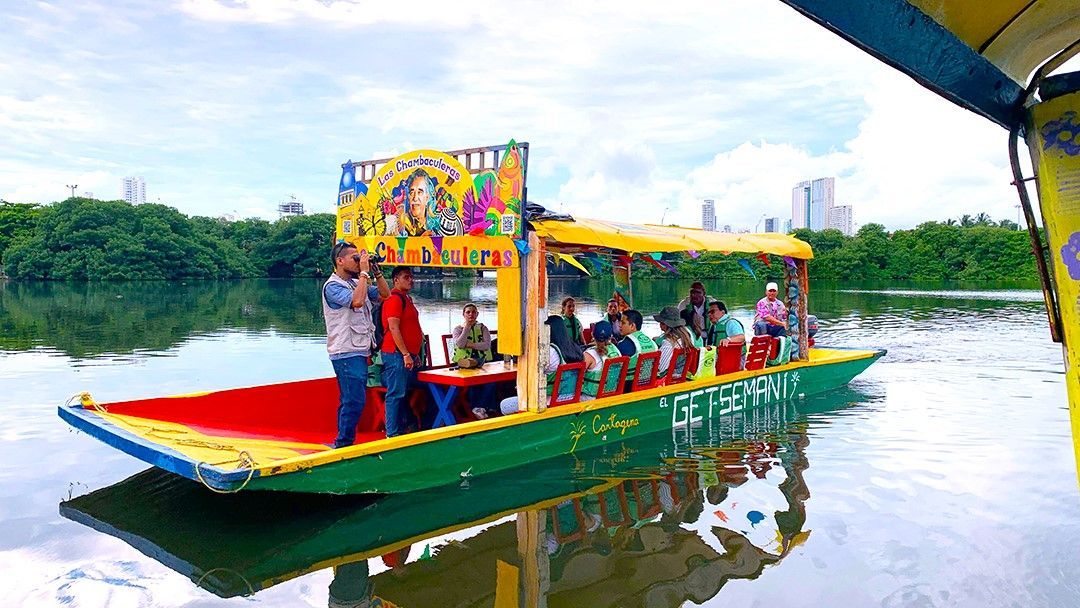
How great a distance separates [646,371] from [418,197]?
11.2 ft

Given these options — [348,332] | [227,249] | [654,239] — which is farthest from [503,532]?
[227,249]

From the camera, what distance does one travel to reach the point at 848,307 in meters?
33.2

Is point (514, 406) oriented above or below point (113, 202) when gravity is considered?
below

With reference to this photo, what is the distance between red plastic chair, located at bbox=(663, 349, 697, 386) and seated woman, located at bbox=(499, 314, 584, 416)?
4.75ft

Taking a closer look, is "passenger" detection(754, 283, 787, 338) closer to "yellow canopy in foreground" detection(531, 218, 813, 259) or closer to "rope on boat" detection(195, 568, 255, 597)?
"yellow canopy in foreground" detection(531, 218, 813, 259)

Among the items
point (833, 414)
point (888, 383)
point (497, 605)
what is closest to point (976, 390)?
point (888, 383)

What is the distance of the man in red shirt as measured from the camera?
8070 mm

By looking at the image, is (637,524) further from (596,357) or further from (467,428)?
(596,357)

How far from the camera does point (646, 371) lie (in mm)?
10008

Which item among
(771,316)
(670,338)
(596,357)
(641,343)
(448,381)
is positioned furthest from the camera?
(771,316)

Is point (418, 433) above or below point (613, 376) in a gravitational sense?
below

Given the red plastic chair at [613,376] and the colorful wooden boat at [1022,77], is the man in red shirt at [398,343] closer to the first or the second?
the red plastic chair at [613,376]

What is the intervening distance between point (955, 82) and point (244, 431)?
767 cm

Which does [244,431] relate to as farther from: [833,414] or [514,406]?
[833,414]
